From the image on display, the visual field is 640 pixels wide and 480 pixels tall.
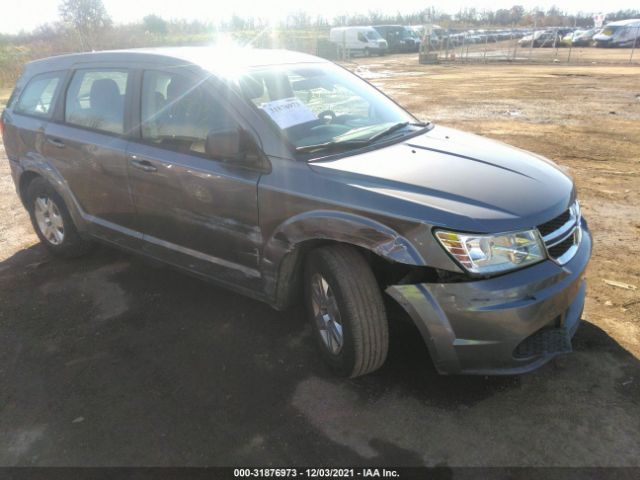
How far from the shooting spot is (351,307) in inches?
106

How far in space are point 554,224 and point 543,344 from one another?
614 mm

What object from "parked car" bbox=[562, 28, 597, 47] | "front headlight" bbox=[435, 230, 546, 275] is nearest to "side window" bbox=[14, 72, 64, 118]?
"front headlight" bbox=[435, 230, 546, 275]

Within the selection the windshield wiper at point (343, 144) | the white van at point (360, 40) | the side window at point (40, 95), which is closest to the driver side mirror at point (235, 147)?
the windshield wiper at point (343, 144)

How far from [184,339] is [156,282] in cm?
101

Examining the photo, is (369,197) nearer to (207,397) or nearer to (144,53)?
(207,397)

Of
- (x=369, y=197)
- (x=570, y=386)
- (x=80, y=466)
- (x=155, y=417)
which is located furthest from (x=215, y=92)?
(x=570, y=386)

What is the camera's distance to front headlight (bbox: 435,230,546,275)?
7.76 ft

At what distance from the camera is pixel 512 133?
9.51 meters

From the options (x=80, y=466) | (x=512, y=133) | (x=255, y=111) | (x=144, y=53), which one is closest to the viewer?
(x=80, y=466)

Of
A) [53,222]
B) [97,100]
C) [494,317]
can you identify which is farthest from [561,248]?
[53,222]

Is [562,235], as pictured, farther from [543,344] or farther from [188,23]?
[188,23]

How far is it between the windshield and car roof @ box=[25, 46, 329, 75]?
116mm

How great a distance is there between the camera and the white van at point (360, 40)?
121ft

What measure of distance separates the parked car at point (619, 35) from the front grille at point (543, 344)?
1539 inches
